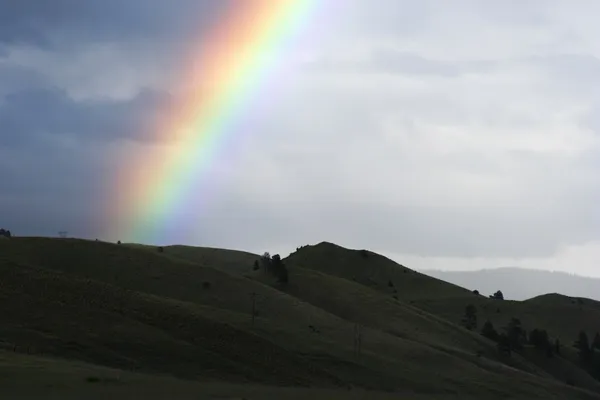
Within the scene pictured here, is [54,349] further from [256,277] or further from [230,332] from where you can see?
[256,277]

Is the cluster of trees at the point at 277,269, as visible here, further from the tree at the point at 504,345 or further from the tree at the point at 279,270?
the tree at the point at 504,345

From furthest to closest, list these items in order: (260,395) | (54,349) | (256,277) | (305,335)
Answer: (256,277), (305,335), (54,349), (260,395)

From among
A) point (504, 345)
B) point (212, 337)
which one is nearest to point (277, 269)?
point (504, 345)

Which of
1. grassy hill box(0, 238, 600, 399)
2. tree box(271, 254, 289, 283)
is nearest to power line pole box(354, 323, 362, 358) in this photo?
grassy hill box(0, 238, 600, 399)

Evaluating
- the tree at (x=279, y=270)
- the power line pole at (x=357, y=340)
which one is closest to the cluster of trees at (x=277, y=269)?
the tree at (x=279, y=270)

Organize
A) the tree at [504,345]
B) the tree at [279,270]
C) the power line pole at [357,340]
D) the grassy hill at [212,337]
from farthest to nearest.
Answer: the tree at [279,270], the tree at [504,345], the power line pole at [357,340], the grassy hill at [212,337]

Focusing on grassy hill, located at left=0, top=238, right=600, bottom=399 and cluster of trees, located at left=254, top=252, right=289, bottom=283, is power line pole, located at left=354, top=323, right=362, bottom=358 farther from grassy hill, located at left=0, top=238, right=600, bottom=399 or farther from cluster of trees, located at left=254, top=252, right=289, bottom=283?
cluster of trees, located at left=254, top=252, right=289, bottom=283

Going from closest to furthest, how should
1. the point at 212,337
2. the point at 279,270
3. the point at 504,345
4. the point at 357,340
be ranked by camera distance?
the point at 212,337
the point at 357,340
the point at 504,345
the point at 279,270

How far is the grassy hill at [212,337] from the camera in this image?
74.8 m

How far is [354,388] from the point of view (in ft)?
293

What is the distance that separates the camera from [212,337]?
95562 millimetres

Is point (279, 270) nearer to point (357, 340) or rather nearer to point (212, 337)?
point (357, 340)

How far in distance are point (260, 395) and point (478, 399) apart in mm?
44631

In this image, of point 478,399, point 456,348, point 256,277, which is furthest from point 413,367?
point 256,277
